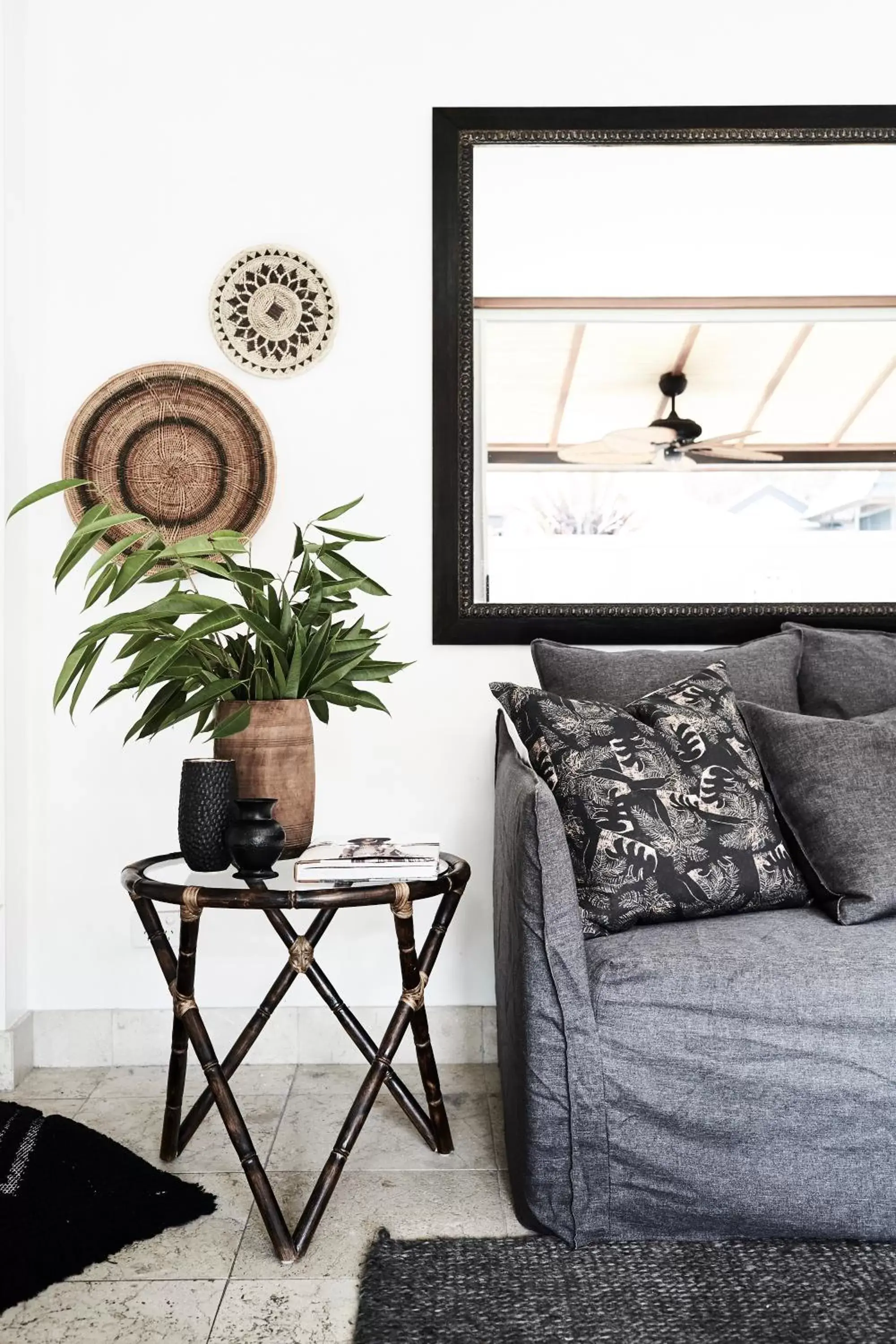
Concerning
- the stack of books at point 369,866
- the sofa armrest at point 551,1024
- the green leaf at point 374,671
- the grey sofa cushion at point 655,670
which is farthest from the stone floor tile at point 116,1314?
the grey sofa cushion at point 655,670

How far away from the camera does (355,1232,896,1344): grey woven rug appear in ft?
4.70

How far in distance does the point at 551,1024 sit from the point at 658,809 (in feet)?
1.40

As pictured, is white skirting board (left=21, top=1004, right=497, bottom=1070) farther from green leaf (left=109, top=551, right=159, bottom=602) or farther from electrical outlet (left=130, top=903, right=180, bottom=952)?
green leaf (left=109, top=551, right=159, bottom=602)

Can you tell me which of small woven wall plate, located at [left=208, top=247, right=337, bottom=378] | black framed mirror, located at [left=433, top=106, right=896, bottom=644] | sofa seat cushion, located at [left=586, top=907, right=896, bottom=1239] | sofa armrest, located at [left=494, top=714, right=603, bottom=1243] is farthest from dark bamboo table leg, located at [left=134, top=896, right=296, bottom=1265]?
small woven wall plate, located at [left=208, top=247, right=337, bottom=378]

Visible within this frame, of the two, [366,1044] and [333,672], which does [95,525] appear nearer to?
[333,672]

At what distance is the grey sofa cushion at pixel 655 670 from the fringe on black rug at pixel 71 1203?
119 cm

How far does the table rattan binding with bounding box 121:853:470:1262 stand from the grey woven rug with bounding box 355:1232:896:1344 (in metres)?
0.17

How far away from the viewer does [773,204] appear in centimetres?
258

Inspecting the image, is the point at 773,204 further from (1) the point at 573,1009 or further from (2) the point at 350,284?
(1) the point at 573,1009

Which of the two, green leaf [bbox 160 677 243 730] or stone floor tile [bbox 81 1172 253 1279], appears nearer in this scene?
stone floor tile [bbox 81 1172 253 1279]

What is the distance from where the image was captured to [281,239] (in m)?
2.59

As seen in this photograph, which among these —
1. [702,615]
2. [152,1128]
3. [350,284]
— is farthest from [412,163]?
[152,1128]

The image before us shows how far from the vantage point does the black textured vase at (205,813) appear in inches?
69.1

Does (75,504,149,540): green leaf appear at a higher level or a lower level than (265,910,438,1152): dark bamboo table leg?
higher
